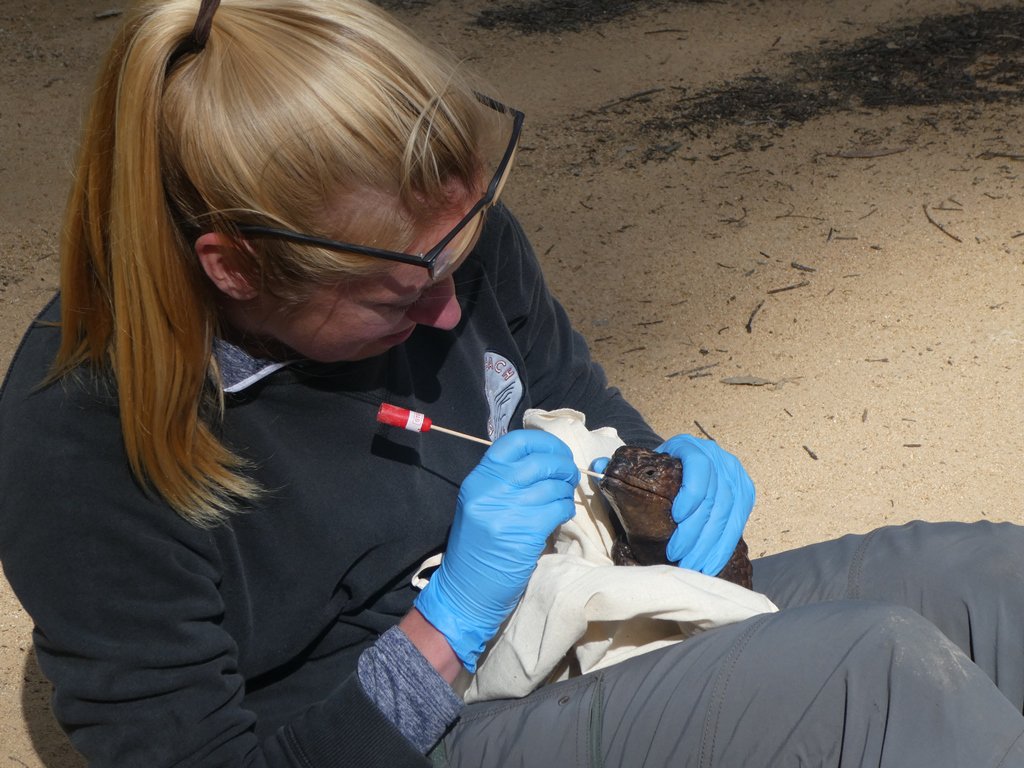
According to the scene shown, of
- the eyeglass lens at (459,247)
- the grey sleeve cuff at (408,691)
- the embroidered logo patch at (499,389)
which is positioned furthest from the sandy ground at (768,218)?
the eyeglass lens at (459,247)

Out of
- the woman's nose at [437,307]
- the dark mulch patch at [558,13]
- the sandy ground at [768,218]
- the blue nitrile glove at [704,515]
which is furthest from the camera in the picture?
the dark mulch patch at [558,13]

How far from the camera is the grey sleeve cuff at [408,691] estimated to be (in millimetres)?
1518

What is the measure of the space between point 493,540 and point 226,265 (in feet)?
1.84

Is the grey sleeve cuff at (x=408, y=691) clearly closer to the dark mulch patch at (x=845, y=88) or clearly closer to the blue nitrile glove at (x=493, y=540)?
the blue nitrile glove at (x=493, y=540)

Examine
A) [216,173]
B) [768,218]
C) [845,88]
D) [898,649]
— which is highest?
[216,173]

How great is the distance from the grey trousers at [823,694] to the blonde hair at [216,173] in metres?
0.56

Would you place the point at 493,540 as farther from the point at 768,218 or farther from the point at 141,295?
the point at 768,218

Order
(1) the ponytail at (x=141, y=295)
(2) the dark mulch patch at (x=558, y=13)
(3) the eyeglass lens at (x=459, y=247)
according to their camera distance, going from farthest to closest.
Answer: (2) the dark mulch patch at (x=558, y=13)
(3) the eyeglass lens at (x=459, y=247)
(1) the ponytail at (x=141, y=295)

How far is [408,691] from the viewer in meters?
1.53

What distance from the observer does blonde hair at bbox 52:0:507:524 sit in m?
1.33

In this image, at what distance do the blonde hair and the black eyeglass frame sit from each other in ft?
0.05

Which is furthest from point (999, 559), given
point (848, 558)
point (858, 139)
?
point (858, 139)

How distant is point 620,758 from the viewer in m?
1.48

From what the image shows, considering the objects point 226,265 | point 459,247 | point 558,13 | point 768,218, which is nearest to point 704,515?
point 459,247
